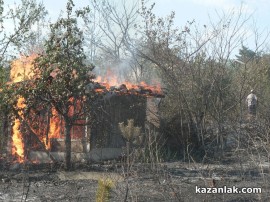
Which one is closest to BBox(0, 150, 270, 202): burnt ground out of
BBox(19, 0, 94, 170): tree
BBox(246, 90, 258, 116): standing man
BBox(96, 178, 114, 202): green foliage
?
BBox(19, 0, 94, 170): tree

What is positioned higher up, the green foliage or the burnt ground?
the green foliage

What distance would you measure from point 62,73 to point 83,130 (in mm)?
3326

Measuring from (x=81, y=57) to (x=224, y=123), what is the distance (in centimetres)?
569

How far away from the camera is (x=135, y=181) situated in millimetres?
8031

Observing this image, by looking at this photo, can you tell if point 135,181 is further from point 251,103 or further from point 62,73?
point 251,103

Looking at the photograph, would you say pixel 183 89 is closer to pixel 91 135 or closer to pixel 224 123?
pixel 224 123

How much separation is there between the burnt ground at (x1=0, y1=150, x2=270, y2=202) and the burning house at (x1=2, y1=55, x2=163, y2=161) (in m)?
1.40

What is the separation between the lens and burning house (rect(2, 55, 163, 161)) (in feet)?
44.7

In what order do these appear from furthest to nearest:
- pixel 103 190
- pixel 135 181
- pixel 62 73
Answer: pixel 62 73
pixel 135 181
pixel 103 190

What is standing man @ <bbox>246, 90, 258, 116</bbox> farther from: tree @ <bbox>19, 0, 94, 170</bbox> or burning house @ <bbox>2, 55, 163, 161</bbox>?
tree @ <bbox>19, 0, 94, 170</bbox>

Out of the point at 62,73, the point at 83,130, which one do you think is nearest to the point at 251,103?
the point at 83,130

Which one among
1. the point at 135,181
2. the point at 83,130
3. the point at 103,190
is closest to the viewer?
the point at 103,190

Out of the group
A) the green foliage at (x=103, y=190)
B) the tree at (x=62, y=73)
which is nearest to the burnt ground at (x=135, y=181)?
the tree at (x=62, y=73)

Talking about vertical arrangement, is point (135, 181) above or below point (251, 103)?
below
